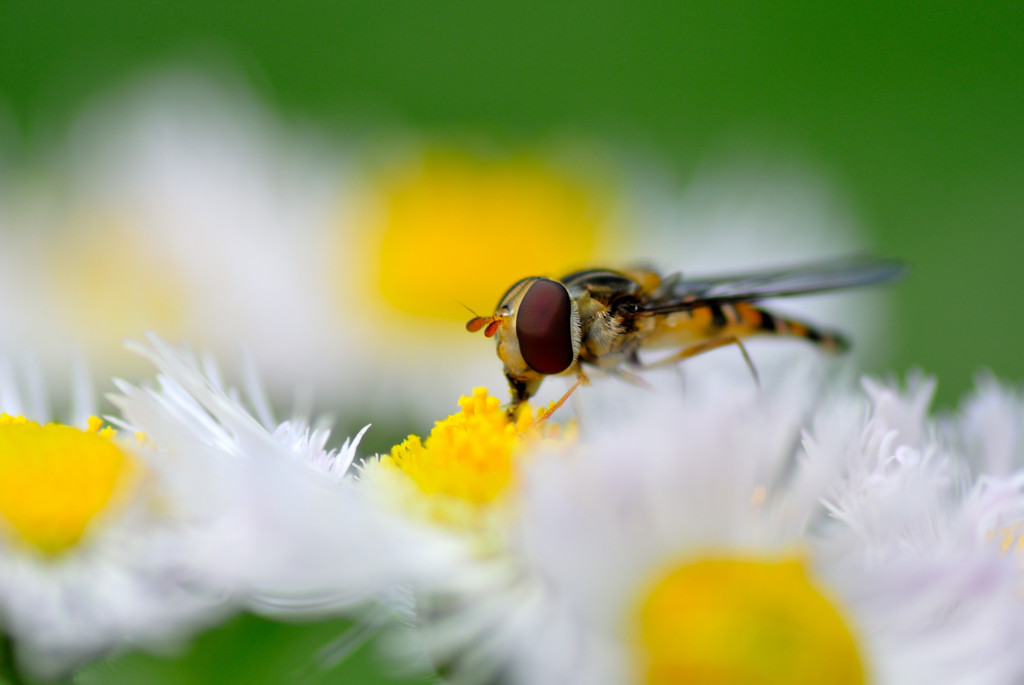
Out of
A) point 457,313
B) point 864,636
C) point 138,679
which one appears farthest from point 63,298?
point 864,636

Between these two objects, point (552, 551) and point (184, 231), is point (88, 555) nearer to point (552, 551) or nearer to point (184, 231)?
point (552, 551)

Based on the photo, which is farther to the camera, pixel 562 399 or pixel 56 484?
pixel 562 399

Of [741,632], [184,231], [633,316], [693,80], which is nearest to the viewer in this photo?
[741,632]

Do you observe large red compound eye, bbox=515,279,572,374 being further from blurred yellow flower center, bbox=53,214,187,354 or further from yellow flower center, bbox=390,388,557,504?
blurred yellow flower center, bbox=53,214,187,354

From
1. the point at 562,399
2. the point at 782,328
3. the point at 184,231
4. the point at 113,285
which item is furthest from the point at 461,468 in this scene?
the point at 184,231

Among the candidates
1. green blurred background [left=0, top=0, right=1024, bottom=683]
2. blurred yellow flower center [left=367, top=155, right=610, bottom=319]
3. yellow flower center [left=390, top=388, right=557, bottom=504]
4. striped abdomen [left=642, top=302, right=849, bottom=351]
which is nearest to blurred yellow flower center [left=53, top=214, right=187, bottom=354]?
blurred yellow flower center [left=367, top=155, right=610, bottom=319]

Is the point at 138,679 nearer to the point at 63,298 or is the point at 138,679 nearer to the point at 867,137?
the point at 63,298
